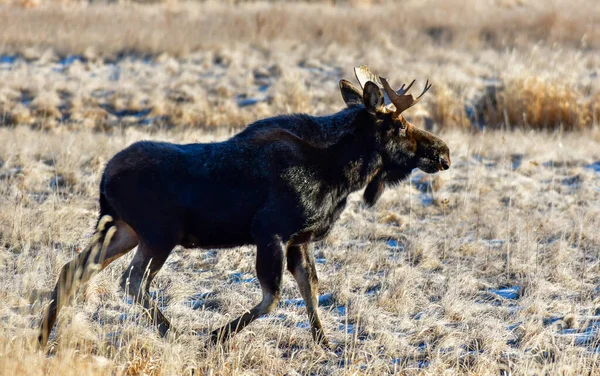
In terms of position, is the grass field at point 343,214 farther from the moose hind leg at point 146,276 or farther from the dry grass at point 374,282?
the moose hind leg at point 146,276

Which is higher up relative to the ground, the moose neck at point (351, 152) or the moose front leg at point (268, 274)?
the moose neck at point (351, 152)

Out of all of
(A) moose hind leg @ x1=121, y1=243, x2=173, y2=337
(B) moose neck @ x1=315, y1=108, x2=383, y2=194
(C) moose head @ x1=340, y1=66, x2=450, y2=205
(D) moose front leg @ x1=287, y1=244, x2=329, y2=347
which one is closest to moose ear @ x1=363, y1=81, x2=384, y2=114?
(C) moose head @ x1=340, y1=66, x2=450, y2=205

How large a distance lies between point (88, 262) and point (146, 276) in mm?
437

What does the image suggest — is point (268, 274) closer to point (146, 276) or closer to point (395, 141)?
point (146, 276)

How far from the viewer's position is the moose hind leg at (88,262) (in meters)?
6.04

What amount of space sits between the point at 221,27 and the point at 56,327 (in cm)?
1869

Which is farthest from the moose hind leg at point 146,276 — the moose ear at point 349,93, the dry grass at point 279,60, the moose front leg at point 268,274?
the dry grass at point 279,60

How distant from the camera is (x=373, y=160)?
6828 millimetres

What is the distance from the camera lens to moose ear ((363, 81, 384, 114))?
6.52m

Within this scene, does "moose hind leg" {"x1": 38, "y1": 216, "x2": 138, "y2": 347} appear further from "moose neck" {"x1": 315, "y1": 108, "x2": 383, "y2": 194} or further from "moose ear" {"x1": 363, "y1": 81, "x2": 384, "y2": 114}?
"moose ear" {"x1": 363, "y1": 81, "x2": 384, "y2": 114}

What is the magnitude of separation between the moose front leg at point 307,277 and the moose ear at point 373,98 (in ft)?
3.94

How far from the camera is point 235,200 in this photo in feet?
20.7

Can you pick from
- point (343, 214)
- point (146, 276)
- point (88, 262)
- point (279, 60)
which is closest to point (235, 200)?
point (146, 276)

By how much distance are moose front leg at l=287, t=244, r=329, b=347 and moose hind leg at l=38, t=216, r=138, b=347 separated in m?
1.25
